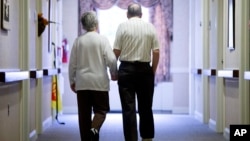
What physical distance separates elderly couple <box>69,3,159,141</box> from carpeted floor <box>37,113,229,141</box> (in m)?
1.12

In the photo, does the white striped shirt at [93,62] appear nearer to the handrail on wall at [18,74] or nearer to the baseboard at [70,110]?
the handrail on wall at [18,74]

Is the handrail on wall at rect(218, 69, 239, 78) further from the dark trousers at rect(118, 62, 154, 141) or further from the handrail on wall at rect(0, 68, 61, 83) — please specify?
the handrail on wall at rect(0, 68, 61, 83)

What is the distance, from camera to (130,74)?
433 centimetres

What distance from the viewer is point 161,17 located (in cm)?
905

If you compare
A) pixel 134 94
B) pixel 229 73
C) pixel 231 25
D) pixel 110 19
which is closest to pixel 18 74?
pixel 134 94

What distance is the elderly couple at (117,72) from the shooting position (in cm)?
418

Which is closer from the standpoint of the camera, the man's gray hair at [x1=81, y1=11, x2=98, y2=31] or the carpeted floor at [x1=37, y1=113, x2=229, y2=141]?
the man's gray hair at [x1=81, y1=11, x2=98, y2=31]

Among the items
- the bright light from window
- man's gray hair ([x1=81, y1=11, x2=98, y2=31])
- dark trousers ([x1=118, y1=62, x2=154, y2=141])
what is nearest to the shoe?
dark trousers ([x1=118, y1=62, x2=154, y2=141])

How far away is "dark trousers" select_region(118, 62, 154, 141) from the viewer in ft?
14.2

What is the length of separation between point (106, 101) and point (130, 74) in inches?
14.0

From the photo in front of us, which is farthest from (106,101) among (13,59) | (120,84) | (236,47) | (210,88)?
(210,88)

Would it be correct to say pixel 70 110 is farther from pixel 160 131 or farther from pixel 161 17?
pixel 160 131

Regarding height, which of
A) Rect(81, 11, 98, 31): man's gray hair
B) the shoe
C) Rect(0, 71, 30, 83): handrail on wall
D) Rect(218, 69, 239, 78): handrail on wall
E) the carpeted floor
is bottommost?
the carpeted floor

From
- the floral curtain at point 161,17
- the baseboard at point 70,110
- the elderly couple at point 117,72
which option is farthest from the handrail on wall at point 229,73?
the baseboard at point 70,110
